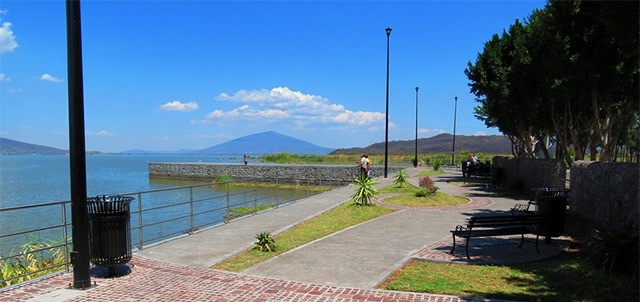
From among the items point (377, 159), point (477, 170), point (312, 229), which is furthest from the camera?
point (377, 159)

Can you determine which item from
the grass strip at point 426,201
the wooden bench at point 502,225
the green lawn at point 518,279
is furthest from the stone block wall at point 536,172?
the wooden bench at point 502,225

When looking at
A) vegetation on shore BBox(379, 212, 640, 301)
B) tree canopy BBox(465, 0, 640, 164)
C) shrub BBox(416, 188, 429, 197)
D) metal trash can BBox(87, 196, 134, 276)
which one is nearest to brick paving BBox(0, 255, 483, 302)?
metal trash can BBox(87, 196, 134, 276)

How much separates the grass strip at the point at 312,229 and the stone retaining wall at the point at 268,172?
20.0 metres

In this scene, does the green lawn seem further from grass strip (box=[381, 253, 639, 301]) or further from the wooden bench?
the wooden bench

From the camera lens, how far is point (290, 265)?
7176 mm

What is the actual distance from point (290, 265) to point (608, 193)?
746 centimetres

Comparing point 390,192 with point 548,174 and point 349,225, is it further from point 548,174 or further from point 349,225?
point 349,225

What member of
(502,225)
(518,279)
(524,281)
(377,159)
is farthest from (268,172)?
(524,281)

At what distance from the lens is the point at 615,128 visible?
2172 centimetres

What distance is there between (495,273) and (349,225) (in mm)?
4954

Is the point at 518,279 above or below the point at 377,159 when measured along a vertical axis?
above

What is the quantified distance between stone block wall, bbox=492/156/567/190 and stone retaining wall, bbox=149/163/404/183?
35.2ft

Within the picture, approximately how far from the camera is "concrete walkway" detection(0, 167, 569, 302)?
18.4 ft

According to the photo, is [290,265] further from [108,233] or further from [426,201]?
[426,201]
